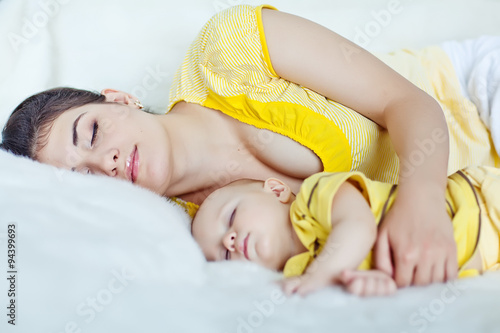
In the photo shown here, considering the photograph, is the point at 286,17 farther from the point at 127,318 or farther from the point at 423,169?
the point at 127,318

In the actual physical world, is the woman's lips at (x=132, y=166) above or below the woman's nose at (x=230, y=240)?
above

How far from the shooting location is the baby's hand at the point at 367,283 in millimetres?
732

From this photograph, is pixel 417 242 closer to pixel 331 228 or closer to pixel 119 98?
pixel 331 228

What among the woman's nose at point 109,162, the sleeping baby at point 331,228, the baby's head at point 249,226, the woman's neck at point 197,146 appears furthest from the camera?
the woman's neck at point 197,146

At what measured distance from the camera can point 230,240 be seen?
2.98 ft

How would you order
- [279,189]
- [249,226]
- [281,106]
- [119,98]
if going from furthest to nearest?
[119,98] → [281,106] → [279,189] → [249,226]

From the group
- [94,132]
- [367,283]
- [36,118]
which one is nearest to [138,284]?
[367,283]

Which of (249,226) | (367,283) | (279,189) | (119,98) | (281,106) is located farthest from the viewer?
(119,98)

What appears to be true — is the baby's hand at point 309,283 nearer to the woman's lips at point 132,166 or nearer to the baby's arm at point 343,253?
the baby's arm at point 343,253

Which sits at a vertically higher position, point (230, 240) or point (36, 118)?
point (36, 118)

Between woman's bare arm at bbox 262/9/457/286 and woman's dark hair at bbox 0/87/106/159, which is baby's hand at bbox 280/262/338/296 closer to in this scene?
woman's bare arm at bbox 262/9/457/286

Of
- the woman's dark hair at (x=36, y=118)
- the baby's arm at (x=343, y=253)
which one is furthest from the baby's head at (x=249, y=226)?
the woman's dark hair at (x=36, y=118)

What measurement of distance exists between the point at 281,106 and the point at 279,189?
21 cm

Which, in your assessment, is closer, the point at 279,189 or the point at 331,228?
the point at 331,228
